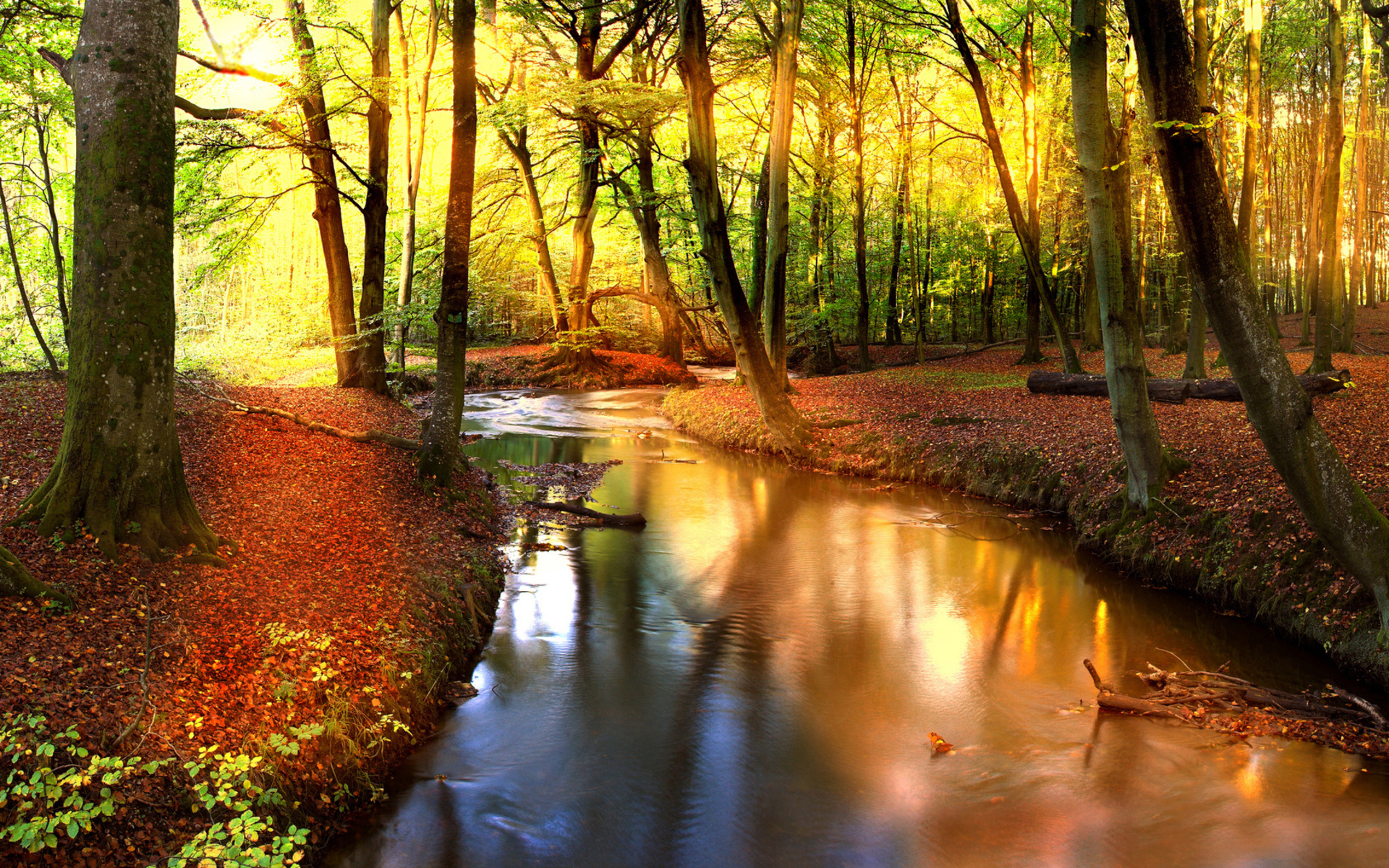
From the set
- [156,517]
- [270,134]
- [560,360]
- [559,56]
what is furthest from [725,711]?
[560,360]

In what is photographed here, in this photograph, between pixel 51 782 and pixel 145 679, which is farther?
pixel 145 679

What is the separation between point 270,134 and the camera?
13328 millimetres

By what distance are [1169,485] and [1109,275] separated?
255 centimetres

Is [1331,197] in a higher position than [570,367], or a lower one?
higher

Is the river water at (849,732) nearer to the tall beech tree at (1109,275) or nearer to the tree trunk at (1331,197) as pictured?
the tall beech tree at (1109,275)

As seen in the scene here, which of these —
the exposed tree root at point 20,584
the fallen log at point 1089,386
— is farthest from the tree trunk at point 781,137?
the exposed tree root at point 20,584

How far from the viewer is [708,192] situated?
13781 millimetres

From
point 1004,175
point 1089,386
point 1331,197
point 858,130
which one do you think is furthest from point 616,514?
point 858,130

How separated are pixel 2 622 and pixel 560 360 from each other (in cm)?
2542

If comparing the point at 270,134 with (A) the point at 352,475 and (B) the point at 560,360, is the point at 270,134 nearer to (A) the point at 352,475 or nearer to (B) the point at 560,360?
(A) the point at 352,475

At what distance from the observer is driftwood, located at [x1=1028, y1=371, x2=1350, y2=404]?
39.7ft

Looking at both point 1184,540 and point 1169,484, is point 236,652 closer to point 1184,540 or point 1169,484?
point 1184,540

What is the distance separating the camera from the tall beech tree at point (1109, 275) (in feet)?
29.3

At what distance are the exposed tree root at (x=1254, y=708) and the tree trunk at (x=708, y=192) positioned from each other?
9297 millimetres
